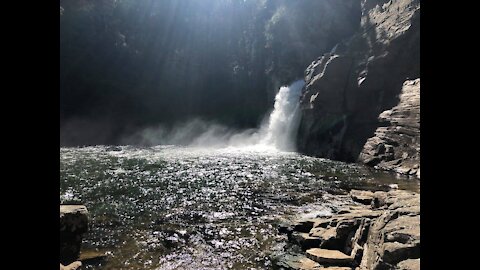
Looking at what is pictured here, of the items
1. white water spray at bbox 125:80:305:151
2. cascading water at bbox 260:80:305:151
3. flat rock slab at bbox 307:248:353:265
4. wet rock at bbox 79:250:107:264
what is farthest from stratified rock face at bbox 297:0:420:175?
wet rock at bbox 79:250:107:264

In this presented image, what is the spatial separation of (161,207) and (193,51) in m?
77.6

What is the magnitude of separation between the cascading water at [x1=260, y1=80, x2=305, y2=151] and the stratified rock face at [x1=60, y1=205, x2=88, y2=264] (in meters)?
42.3

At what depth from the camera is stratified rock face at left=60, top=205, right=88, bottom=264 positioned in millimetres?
10609

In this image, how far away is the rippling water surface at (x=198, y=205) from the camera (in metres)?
11.7

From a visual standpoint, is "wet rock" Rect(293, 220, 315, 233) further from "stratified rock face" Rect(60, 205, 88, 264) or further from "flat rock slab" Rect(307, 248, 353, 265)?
"stratified rock face" Rect(60, 205, 88, 264)

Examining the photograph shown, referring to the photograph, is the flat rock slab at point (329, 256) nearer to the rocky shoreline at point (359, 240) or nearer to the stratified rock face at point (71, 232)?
the rocky shoreline at point (359, 240)

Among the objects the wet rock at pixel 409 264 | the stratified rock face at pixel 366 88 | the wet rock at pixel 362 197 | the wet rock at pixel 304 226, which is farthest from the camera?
the stratified rock face at pixel 366 88

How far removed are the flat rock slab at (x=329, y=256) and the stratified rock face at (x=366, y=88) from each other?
882 inches

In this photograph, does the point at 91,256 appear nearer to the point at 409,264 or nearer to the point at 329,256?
the point at 329,256

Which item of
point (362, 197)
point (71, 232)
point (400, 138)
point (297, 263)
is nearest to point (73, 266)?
point (71, 232)

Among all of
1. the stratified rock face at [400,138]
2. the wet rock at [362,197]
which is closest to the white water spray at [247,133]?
the stratified rock face at [400,138]
